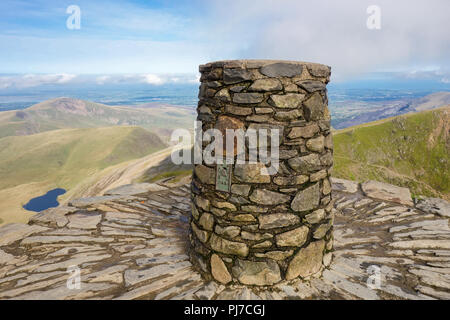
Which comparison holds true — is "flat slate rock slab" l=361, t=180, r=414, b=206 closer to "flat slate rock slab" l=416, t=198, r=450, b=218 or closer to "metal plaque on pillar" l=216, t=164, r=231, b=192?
"flat slate rock slab" l=416, t=198, r=450, b=218

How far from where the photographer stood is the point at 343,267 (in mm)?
5609

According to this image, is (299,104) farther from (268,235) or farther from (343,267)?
(343,267)

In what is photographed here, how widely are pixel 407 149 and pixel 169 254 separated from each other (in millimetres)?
90607

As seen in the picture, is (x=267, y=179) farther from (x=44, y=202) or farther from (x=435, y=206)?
(x=44, y=202)

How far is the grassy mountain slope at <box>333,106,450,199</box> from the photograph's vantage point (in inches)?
2616

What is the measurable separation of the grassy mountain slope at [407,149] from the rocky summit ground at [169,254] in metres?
56.2

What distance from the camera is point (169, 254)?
6086mm

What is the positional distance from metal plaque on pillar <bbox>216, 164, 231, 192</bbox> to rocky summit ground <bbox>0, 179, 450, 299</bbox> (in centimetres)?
175

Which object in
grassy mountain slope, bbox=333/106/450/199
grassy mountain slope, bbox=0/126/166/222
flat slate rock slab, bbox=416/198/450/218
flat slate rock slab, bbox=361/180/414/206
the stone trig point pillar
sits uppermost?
the stone trig point pillar

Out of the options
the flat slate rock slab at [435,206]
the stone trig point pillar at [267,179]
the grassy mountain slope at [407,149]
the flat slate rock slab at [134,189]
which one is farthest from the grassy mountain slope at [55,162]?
the flat slate rock slab at [435,206]

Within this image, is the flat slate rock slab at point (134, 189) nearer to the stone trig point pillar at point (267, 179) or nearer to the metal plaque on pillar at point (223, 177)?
the stone trig point pillar at point (267, 179)

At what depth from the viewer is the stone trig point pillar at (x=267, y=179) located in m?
4.63

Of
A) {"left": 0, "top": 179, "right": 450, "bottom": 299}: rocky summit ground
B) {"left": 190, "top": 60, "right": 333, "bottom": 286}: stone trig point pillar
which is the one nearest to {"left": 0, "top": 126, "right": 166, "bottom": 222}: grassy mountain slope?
{"left": 0, "top": 179, "right": 450, "bottom": 299}: rocky summit ground

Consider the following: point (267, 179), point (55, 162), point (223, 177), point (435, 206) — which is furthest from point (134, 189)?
point (55, 162)
